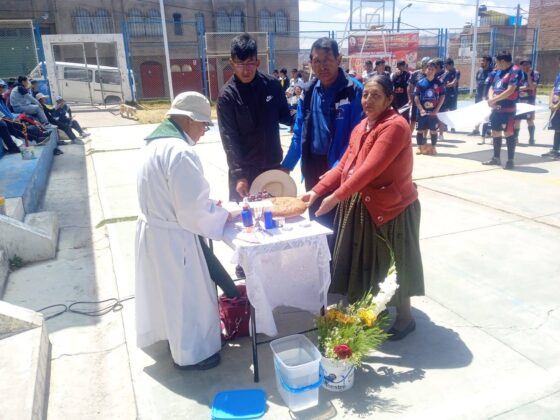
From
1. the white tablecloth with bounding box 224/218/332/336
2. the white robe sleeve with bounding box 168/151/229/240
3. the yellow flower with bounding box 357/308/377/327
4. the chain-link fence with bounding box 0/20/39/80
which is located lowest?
the yellow flower with bounding box 357/308/377/327

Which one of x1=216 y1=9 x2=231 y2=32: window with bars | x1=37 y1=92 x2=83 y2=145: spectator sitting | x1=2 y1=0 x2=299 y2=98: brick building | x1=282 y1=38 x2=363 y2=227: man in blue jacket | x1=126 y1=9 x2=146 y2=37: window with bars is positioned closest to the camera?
x1=282 y1=38 x2=363 y2=227: man in blue jacket

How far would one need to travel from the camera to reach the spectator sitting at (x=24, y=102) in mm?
10984

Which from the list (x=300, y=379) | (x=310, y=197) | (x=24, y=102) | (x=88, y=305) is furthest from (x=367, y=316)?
(x=24, y=102)

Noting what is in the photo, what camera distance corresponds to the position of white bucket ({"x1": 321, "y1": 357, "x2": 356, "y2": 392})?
2.62 m

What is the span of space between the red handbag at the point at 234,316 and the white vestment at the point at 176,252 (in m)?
0.27

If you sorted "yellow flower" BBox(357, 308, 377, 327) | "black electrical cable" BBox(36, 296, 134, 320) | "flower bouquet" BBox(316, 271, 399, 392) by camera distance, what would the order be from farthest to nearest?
"black electrical cable" BBox(36, 296, 134, 320)
"yellow flower" BBox(357, 308, 377, 327)
"flower bouquet" BBox(316, 271, 399, 392)

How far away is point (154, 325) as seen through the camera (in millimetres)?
2959

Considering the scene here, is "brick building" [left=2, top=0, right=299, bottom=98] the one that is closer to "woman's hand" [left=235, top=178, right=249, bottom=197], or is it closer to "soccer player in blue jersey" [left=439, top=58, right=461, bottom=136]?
"soccer player in blue jersey" [left=439, top=58, right=461, bottom=136]

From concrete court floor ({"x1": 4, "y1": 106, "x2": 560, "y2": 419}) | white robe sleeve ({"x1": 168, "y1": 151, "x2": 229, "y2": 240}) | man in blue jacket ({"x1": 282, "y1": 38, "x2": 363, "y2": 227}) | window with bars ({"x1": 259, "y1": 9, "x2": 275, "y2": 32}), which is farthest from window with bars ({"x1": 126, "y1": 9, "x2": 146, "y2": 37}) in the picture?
white robe sleeve ({"x1": 168, "y1": 151, "x2": 229, "y2": 240})

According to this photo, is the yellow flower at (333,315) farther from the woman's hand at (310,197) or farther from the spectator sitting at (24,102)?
the spectator sitting at (24,102)

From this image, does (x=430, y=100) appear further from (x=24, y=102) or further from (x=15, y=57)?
(x=15, y=57)

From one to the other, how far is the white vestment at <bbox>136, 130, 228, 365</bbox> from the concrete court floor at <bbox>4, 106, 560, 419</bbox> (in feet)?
0.85

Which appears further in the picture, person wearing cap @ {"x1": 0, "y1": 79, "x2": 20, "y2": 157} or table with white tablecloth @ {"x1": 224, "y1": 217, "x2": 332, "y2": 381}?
person wearing cap @ {"x1": 0, "y1": 79, "x2": 20, "y2": 157}

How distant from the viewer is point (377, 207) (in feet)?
9.69
